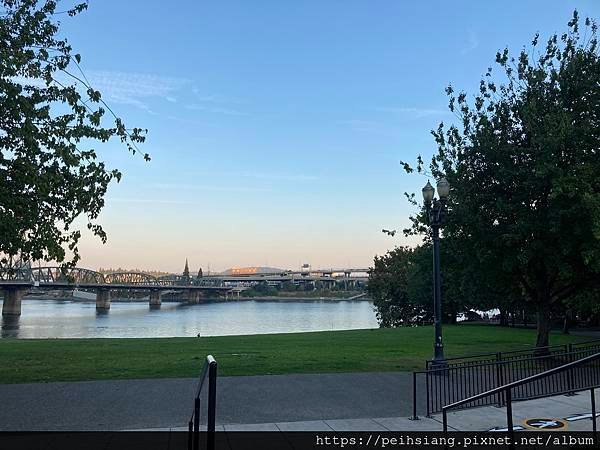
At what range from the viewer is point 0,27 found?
1023cm

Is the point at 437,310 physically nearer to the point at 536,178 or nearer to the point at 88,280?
the point at 536,178

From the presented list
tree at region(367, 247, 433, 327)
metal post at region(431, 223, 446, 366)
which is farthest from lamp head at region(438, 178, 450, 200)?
tree at region(367, 247, 433, 327)

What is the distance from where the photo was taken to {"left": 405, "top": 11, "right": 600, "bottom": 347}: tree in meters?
16.8

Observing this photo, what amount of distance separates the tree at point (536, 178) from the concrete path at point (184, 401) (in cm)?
692

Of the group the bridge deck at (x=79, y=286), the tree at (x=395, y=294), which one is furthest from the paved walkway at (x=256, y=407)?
the bridge deck at (x=79, y=286)

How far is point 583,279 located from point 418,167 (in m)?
7.64

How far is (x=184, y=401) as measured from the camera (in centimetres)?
1135

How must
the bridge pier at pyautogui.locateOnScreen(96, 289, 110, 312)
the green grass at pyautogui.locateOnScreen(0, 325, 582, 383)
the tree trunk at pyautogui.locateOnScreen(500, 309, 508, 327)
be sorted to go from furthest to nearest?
1. the bridge pier at pyautogui.locateOnScreen(96, 289, 110, 312)
2. the tree trunk at pyautogui.locateOnScreen(500, 309, 508, 327)
3. the green grass at pyautogui.locateOnScreen(0, 325, 582, 383)

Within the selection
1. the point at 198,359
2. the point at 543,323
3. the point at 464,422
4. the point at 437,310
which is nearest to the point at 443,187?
the point at 437,310

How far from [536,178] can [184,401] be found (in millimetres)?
13431

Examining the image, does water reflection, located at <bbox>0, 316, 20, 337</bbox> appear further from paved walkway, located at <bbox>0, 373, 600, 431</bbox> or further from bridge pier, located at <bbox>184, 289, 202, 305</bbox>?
bridge pier, located at <bbox>184, 289, 202, 305</bbox>

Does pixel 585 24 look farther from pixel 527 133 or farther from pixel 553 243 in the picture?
pixel 553 243

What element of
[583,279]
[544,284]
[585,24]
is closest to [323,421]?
[544,284]

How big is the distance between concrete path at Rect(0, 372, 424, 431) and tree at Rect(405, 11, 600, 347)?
692 centimetres
